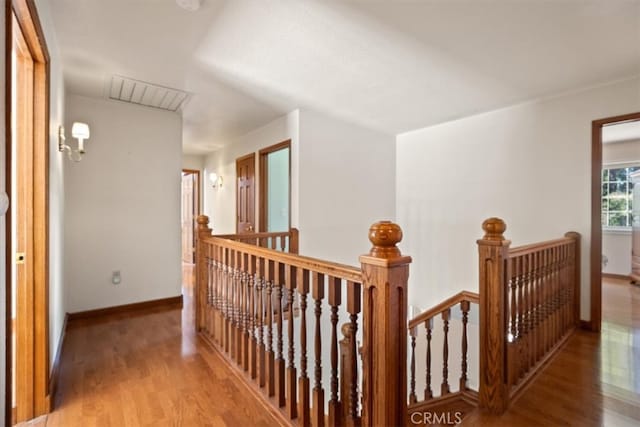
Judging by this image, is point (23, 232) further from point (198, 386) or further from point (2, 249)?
point (198, 386)

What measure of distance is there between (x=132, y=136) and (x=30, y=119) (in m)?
1.91

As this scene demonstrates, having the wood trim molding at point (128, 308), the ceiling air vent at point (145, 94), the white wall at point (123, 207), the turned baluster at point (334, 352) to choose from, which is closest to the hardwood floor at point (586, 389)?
the turned baluster at point (334, 352)

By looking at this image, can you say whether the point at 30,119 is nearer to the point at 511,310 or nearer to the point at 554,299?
the point at 511,310

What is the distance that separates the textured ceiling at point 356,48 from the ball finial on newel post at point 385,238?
5.03 ft

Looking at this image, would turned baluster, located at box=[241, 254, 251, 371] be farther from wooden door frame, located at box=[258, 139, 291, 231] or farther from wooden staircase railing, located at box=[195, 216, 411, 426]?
wooden door frame, located at box=[258, 139, 291, 231]

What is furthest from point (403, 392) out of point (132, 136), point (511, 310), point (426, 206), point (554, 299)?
point (132, 136)

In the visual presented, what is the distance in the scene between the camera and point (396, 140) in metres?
4.49

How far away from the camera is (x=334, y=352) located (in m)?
1.37

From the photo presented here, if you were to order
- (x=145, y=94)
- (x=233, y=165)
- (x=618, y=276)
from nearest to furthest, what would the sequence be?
(x=145, y=94) → (x=618, y=276) → (x=233, y=165)

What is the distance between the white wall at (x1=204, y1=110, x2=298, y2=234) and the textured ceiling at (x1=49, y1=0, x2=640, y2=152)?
1.80 ft

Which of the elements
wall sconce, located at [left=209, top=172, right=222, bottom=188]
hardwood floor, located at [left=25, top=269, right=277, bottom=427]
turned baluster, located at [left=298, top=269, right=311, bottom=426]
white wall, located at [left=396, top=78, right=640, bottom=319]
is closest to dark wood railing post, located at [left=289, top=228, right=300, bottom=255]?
hardwood floor, located at [left=25, top=269, right=277, bottom=427]

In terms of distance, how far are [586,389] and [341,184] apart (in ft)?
9.21

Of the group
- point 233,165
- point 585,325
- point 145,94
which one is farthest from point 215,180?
point 585,325

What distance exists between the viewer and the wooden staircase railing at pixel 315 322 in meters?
1.06
